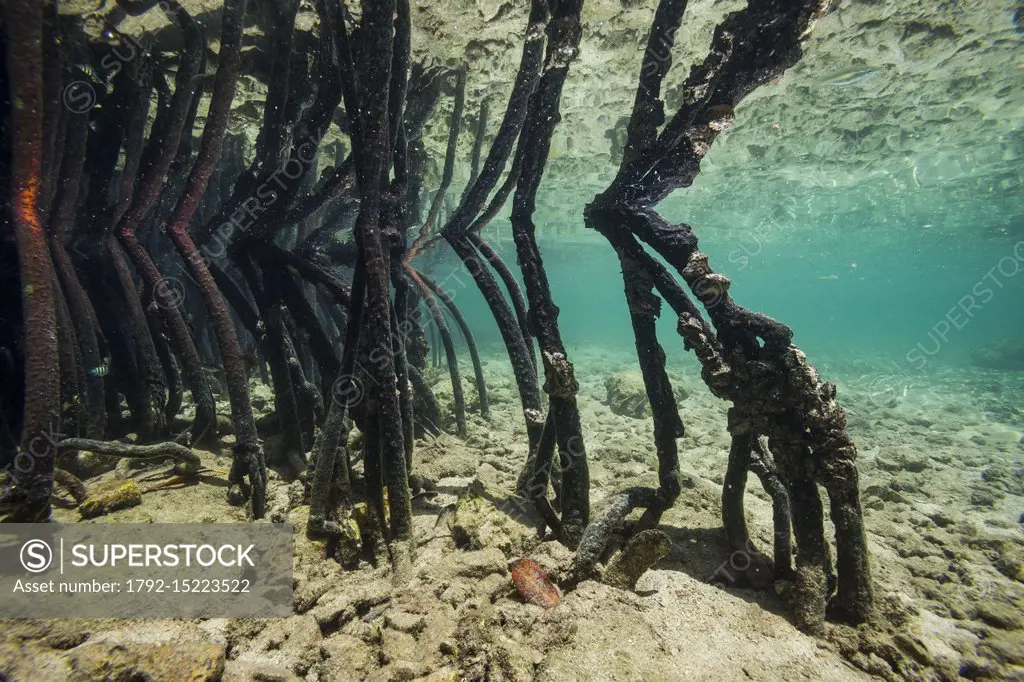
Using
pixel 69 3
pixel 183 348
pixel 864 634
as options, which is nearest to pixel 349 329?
pixel 183 348

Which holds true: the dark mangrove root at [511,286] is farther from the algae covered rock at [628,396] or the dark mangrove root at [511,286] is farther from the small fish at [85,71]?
the algae covered rock at [628,396]

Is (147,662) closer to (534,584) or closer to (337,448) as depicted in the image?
(337,448)

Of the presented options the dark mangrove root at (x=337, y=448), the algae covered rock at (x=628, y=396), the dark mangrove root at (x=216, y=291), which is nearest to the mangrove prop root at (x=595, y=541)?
the dark mangrove root at (x=337, y=448)

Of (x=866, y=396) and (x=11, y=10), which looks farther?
(x=866, y=396)

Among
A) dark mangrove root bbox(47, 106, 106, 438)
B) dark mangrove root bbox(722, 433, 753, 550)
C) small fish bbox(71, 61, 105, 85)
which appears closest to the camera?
dark mangrove root bbox(722, 433, 753, 550)

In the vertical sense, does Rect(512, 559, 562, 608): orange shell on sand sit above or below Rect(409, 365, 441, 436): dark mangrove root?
below

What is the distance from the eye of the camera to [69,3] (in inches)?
167

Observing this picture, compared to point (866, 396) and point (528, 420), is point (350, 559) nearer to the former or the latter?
point (528, 420)

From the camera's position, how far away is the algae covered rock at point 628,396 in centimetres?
870

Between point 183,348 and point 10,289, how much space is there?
1438mm
